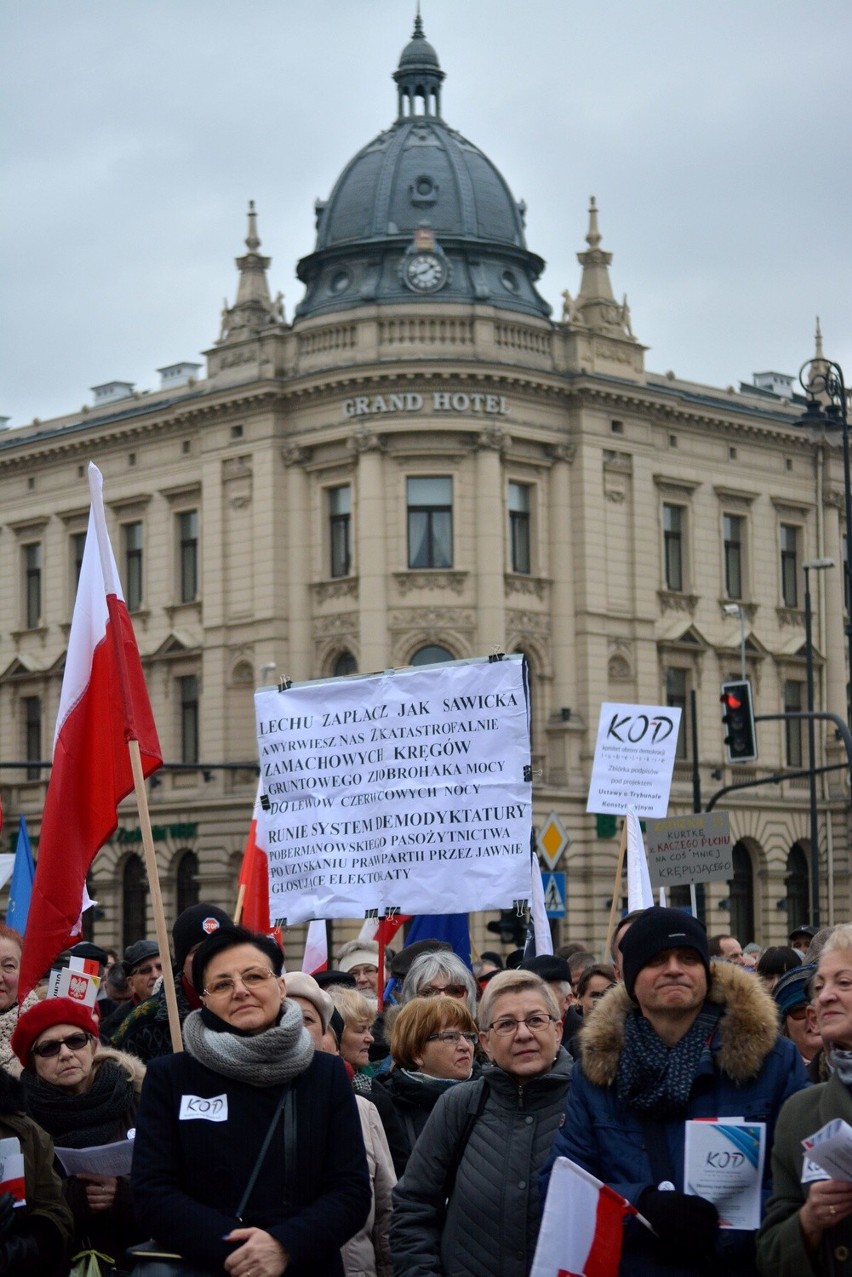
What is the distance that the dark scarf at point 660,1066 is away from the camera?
236 inches

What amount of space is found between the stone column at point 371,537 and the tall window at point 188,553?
5.45 m

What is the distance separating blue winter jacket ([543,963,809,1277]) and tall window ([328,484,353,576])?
39.8 meters

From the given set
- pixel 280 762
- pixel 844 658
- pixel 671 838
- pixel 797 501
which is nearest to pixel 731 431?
pixel 797 501

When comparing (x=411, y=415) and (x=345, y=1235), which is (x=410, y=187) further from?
(x=345, y=1235)

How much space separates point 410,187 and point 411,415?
6.82 meters

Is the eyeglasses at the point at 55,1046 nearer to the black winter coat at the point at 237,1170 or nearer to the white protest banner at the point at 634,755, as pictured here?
the black winter coat at the point at 237,1170

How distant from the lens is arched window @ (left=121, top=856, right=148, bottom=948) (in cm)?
4881

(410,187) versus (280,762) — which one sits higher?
(410,187)

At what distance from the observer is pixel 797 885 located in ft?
170

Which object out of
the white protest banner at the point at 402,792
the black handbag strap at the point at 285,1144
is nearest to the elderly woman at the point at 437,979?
the white protest banner at the point at 402,792

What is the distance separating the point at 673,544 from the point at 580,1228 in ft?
146

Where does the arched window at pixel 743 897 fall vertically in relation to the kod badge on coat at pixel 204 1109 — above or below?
below

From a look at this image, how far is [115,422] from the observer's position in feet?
167

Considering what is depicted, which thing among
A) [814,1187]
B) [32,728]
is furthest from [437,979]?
[32,728]
